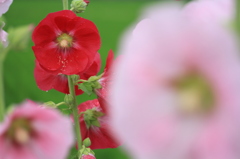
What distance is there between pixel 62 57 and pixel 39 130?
0.24m

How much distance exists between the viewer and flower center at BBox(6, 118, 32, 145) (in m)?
0.22

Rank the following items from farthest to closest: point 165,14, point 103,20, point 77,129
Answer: point 103,20, point 77,129, point 165,14

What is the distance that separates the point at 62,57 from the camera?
449 mm

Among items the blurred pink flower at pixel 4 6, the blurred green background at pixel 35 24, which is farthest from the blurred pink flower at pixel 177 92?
the blurred green background at pixel 35 24

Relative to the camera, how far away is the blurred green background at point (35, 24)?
195cm

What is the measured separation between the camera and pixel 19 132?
0.22m

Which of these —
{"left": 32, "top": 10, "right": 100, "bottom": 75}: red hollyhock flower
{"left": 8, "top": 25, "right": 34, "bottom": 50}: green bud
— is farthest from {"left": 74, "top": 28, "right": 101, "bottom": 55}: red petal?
{"left": 8, "top": 25, "right": 34, "bottom": 50}: green bud

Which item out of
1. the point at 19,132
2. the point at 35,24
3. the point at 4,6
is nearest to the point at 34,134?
the point at 19,132

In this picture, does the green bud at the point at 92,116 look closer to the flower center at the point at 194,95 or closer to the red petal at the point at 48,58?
the red petal at the point at 48,58

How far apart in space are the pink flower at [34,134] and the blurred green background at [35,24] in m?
0.93

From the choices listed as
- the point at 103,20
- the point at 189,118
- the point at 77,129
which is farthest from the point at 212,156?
the point at 103,20

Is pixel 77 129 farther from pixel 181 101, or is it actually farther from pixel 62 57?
pixel 181 101

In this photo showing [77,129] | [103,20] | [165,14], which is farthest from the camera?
[103,20]

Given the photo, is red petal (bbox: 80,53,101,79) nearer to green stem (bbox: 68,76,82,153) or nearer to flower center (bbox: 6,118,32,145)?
green stem (bbox: 68,76,82,153)
